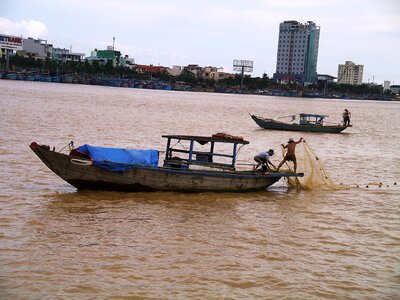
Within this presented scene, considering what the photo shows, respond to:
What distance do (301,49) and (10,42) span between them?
106 m

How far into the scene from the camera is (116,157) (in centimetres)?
1429

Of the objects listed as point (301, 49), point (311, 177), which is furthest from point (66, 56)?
point (311, 177)

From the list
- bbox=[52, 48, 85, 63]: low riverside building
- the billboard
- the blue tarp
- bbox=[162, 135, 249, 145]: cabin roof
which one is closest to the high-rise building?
bbox=[52, 48, 85, 63]: low riverside building

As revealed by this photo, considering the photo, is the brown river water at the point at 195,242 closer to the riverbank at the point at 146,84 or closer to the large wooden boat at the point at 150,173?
the large wooden boat at the point at 150,173

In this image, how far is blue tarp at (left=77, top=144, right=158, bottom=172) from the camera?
1406 centimetres

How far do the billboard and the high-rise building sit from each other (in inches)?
3921

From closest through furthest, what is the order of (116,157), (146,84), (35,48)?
(116,157), (35,48), (146,84)

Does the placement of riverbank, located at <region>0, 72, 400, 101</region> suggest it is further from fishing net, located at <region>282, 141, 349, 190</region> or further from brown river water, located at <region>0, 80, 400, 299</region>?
brown river water, located at <region>0, 80, 400, 299</region>

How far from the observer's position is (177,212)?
1326 centimetres

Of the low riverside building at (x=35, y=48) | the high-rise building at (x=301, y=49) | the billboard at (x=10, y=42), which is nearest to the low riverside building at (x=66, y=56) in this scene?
the low riverside building at (x=35, y=48)

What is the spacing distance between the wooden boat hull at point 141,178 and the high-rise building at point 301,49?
7259 inches

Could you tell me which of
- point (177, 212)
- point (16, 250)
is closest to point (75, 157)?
point (177, 212)

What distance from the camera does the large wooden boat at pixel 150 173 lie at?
14.0 meters

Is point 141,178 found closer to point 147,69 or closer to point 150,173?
point 150,173
